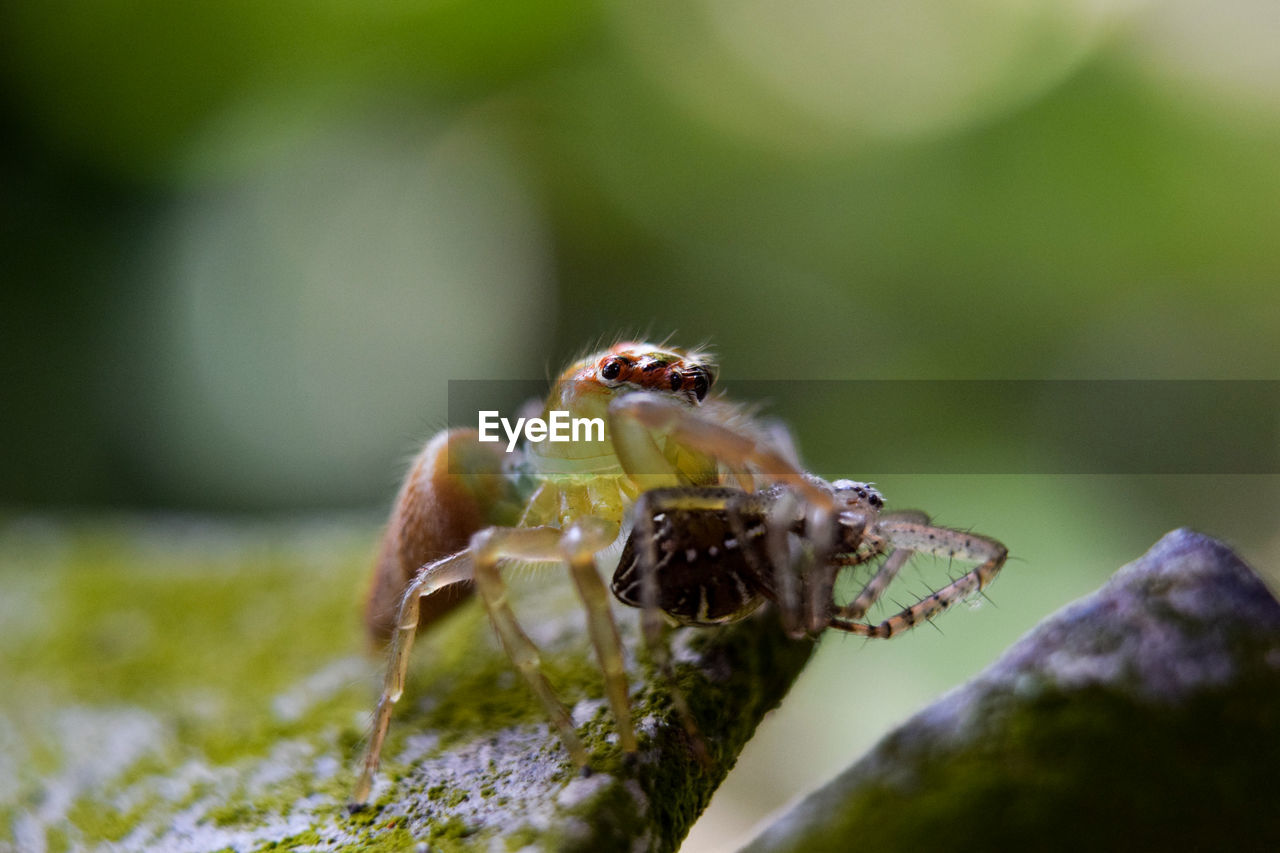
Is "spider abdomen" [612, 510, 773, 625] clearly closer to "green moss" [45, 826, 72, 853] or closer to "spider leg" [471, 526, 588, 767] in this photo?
"spider leg" [471, 526, 588, 767]

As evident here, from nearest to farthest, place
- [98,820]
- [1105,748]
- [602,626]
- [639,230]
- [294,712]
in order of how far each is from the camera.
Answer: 1. [1105,748]
2. [602,626]
3. [98,820]
4. [294,712]
5. [639,230]

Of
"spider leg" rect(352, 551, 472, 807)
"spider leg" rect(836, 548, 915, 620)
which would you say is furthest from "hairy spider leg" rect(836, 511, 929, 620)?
"spider leg" rect(352, 551, 472, 807)

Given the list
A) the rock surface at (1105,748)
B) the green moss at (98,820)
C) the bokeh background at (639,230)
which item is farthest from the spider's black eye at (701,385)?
the bokeh background at (639,230)

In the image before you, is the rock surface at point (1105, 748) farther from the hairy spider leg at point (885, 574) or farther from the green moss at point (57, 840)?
the green moss at point (57, 840)

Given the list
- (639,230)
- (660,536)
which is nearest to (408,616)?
(660,536)

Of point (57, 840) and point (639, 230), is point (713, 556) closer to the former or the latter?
point (57, 840)

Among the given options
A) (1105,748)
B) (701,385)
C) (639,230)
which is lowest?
(1105,748)

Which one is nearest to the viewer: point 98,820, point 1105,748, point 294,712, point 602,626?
point 1105,748

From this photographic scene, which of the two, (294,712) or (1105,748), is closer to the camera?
(1105,748)
